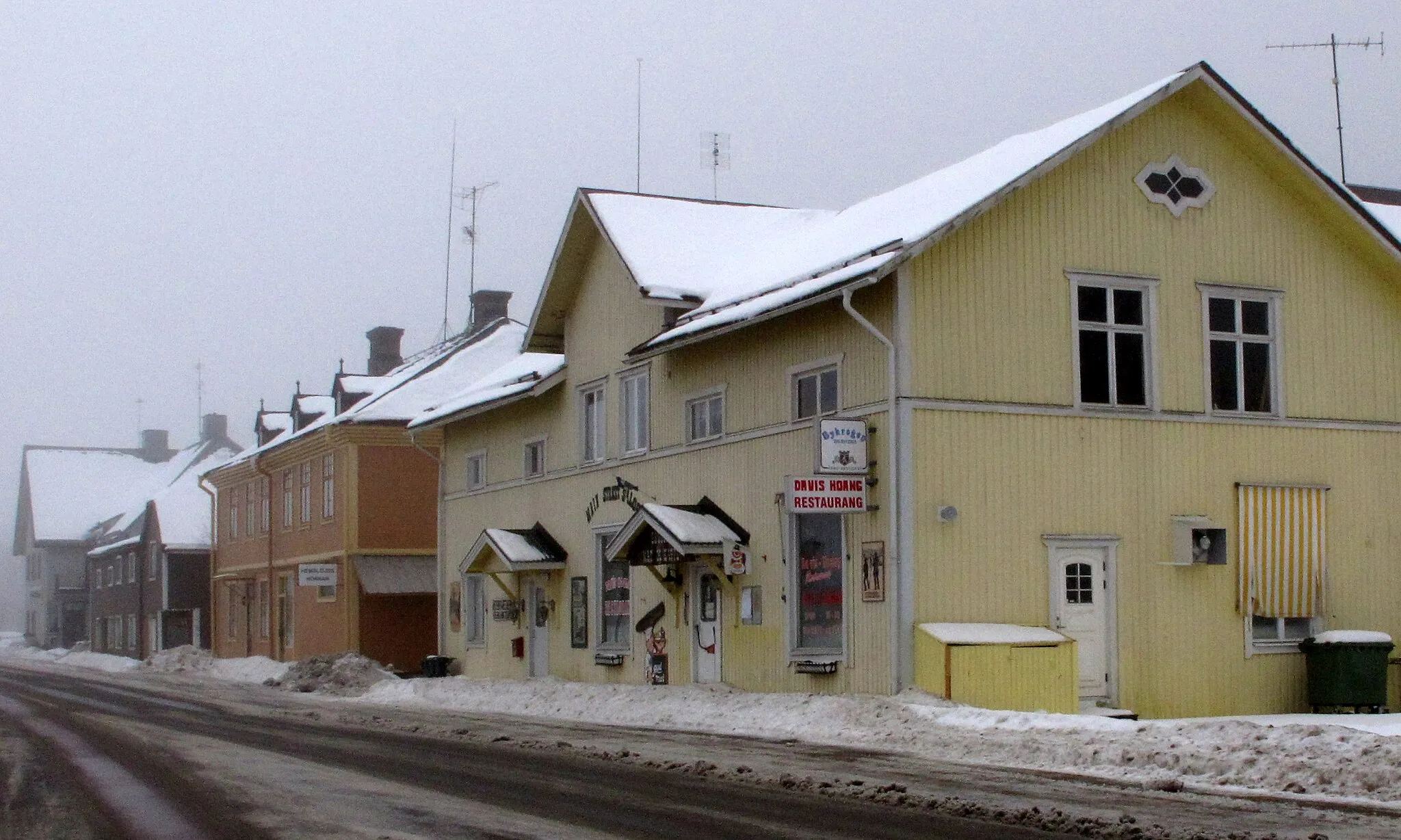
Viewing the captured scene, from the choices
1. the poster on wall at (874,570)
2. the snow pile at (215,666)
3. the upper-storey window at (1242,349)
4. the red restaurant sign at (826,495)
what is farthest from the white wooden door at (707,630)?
the snow pile at (215,666)

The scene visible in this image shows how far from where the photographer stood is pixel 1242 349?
2252 cm

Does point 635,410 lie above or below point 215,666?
above

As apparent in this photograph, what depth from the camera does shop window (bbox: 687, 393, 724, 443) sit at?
24781mm

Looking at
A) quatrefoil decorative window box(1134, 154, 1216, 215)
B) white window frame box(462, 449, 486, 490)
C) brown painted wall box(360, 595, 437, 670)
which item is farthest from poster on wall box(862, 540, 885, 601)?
brown painted wall box(360, 595, 437, 670)

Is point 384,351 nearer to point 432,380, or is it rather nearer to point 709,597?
point 432,380

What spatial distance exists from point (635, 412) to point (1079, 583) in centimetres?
909

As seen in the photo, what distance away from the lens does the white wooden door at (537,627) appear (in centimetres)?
3086

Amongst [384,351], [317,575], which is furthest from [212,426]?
[317,575]

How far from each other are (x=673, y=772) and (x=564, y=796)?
7.36 ft

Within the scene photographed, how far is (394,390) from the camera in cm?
4266

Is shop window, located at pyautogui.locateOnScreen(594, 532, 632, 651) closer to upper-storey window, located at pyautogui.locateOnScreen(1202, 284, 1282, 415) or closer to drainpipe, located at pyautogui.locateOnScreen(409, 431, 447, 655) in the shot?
drainpipe, located at pyautogui.locateOnScreen(409, 431, 447, 655)

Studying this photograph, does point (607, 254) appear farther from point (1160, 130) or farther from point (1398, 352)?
point (1398, 352)

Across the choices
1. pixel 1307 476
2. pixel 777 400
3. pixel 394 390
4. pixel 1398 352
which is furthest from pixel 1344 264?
pixel 394 390

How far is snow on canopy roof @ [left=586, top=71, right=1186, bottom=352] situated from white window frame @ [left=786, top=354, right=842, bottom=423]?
107 cm
